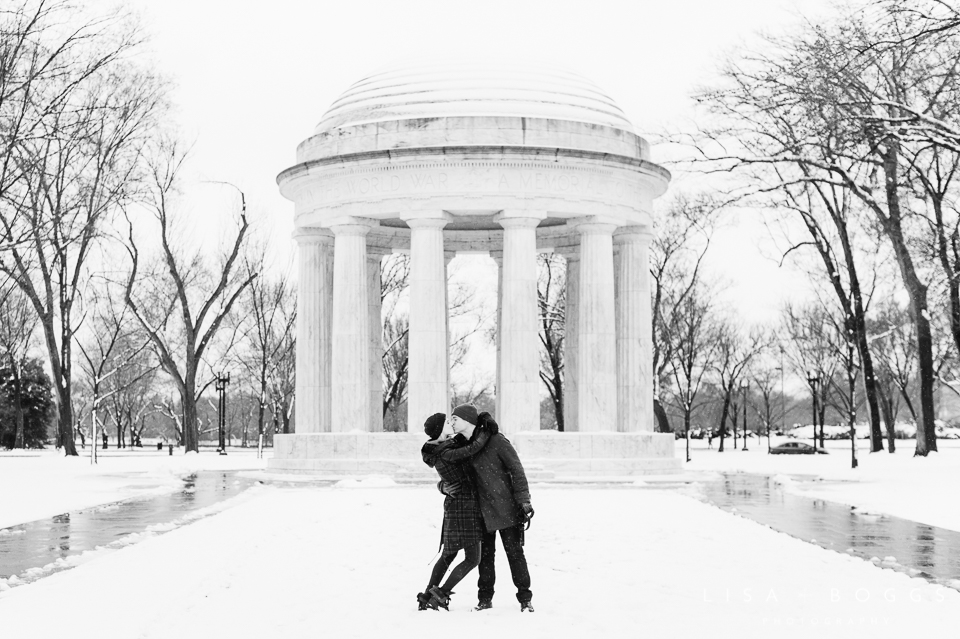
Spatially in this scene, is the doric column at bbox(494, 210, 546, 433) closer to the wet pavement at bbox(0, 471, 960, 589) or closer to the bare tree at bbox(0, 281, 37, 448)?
the wet pavement at bbox(0, 471, 960, 589)

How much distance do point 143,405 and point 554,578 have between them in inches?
4159

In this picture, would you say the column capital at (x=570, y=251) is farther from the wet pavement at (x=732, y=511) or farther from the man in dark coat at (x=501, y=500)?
the man in dark coat at (x=501, y=500)

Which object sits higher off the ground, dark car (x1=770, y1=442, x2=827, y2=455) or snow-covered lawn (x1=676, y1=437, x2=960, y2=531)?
snow-covered lawn (x1=676, y1=437, x2=960, y2=531)

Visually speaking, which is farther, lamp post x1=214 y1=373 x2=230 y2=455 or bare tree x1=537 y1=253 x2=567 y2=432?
lamp post x1=214 y1=373 x2=230 y2=455

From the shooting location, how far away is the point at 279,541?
655 inches

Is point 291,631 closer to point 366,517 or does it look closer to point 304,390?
point 366,517

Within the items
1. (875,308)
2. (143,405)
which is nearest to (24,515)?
(875,308)

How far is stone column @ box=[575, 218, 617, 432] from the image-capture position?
112ft

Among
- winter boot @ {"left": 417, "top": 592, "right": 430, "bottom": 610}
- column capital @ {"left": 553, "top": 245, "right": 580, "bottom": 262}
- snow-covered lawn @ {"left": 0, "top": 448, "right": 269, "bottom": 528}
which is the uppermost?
column capital @ {"left": 553, "top": 245, "right": 580, "bottom": 262}

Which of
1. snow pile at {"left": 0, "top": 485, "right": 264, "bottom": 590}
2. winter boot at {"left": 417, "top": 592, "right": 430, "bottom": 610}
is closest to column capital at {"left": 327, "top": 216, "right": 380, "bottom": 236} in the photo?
snow pile at {"left": 0, "top": 485, "right": 264, "bottom": 590}

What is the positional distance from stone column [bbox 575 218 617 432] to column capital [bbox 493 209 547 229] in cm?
176

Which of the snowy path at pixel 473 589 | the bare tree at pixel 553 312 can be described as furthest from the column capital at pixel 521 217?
the bare tree at pixel 553 312

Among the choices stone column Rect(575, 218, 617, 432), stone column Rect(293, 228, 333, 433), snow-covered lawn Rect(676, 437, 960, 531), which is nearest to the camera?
snow-covered lawn Rect(676, 437, 960, 531)

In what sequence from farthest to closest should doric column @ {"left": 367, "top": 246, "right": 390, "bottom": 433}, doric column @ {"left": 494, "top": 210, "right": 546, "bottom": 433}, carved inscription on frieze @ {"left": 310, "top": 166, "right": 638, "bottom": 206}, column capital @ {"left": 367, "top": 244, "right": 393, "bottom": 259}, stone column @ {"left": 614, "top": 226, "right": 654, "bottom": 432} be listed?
column capital @ {"left": 367, "top": 244, "right": 393, "bottom": 259} → doric column @ {"left": 367, "top": 246, "right": 390, "bottom": 433} → stone column @ {"left": 614, "top": 226, "right": 654, "bottom": 432} → carved inscription on frieze @ {"left": 310, "top": 166, "right": 638, "bottom": 206} → doric column @ {"left": 494, "top": 210, "right": 546, "bottom": 433}
